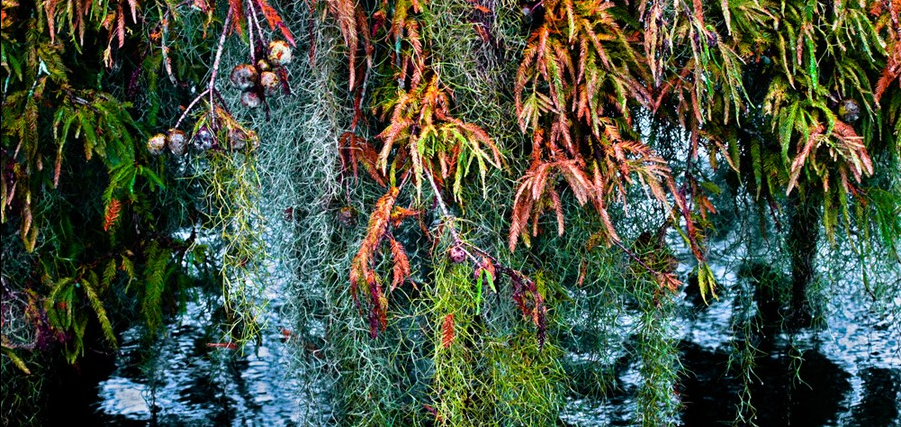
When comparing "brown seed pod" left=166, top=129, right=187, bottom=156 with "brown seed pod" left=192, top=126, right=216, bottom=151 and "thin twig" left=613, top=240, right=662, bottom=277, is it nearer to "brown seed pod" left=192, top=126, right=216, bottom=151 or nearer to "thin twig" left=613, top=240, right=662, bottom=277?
"brown seed pod" left=192, top=126, right=216, bottom=151

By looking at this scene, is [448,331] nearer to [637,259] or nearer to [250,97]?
[637,259]

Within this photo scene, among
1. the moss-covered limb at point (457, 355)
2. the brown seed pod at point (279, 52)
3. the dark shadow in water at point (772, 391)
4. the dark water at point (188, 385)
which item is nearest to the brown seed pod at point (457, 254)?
the moss-covered limb at point (457, 355)

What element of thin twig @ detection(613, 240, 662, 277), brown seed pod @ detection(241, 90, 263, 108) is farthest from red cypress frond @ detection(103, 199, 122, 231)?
thin twig @ detection(613, 240, 662, 277)

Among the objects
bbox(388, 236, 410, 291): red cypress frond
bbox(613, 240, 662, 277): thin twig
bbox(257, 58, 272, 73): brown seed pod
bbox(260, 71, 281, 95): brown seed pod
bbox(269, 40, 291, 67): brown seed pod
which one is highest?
bbox(269, 40, 291, 67): brown seed pod

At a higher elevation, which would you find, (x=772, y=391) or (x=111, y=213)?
(x=111, y=213)

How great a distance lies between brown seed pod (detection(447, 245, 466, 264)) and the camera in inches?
48.4

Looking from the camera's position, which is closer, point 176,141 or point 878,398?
point 176,141

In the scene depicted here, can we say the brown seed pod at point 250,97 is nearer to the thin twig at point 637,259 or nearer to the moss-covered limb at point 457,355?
the moss-covered limb at point 457,355

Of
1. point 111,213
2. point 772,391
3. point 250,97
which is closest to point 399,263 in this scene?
point 250,97

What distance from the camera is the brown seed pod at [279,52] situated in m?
1.24

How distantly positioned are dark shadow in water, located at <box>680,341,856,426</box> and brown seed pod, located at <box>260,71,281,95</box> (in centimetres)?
119

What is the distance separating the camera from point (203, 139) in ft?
4.17

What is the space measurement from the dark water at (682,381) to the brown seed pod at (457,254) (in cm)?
73

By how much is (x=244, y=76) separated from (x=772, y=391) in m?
1.54
